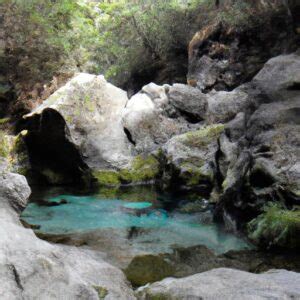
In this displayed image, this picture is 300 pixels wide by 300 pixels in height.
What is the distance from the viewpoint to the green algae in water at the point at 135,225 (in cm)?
661

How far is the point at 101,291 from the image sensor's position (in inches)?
156


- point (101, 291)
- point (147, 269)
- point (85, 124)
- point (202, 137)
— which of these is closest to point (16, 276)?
point (101, 291)

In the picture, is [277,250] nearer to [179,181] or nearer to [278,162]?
[278,162]

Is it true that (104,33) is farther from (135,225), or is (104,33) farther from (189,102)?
(135,225)

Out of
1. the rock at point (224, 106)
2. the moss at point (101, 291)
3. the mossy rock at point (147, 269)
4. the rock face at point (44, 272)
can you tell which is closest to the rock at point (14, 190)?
the rock face at point (44, 272)

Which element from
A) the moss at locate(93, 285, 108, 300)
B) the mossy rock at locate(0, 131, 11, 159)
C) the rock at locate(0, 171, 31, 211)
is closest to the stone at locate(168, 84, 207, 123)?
the mossy rock at locate(0, 131, 11, 159)

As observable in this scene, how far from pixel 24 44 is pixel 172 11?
7.68 m

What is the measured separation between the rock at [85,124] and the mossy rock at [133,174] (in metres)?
0.28

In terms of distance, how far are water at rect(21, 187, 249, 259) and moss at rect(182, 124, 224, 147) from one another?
1.86 m

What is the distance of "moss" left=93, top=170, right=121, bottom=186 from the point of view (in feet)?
39.8

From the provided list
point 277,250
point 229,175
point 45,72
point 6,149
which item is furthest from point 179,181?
point 45,72

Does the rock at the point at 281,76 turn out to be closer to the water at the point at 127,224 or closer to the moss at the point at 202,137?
the moss at the point at 202,137

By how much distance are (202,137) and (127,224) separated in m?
4.48

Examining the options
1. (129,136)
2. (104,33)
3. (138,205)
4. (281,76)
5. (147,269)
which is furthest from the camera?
(104,33)
